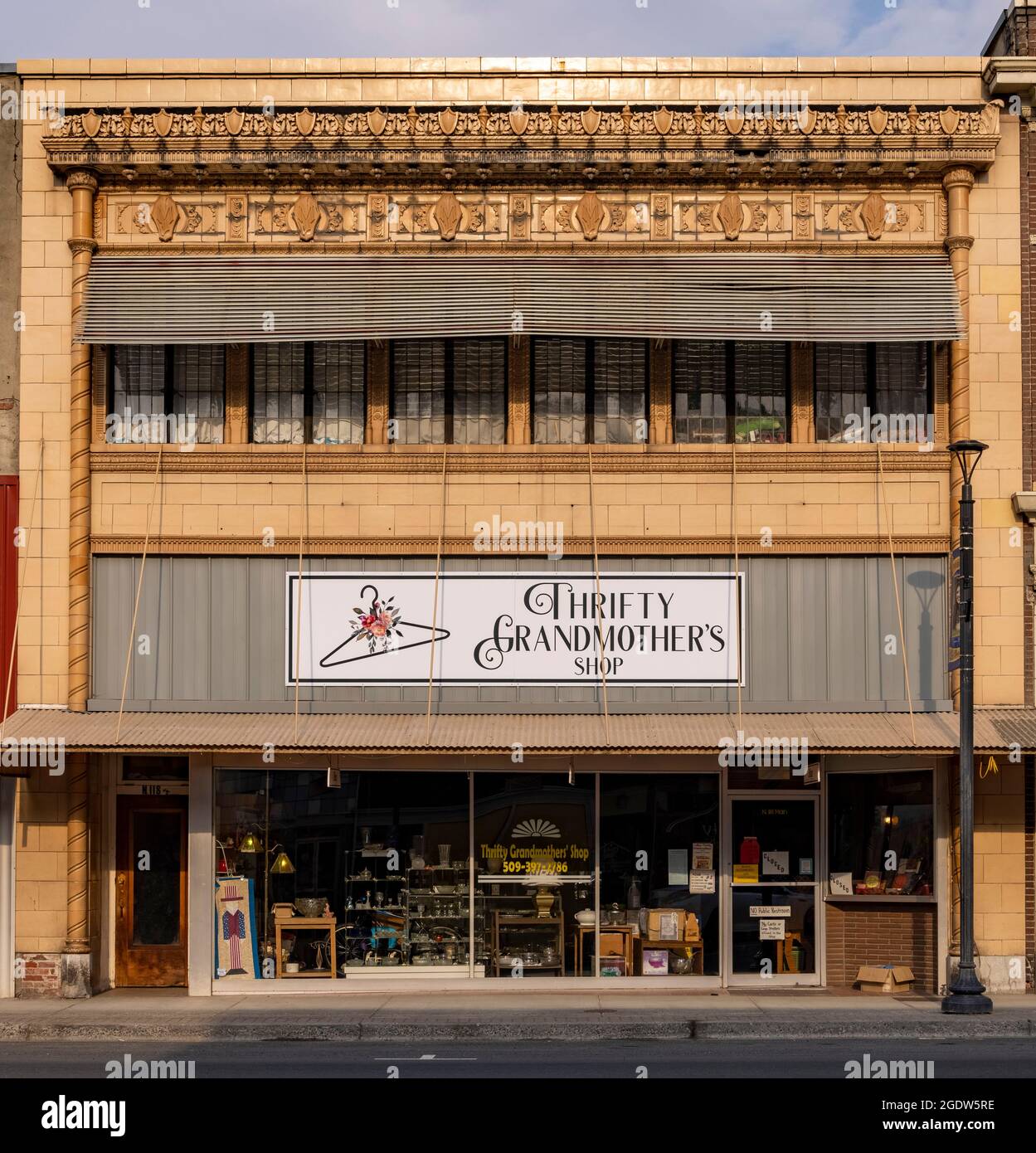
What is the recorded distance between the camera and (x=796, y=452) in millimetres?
20203

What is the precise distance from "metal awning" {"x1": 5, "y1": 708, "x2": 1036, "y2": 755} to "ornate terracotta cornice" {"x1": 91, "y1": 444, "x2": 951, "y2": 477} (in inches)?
129

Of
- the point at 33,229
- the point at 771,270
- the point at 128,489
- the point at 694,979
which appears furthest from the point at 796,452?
the point at 33,229

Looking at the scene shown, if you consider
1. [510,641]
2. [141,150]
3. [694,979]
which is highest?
[141,150]

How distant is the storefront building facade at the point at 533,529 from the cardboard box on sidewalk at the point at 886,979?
0.22 metres

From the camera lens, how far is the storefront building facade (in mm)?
19969

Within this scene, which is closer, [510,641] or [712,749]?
[712,749]

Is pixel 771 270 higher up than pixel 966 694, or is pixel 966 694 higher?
pixel 771 270

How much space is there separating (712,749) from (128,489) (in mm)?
8546

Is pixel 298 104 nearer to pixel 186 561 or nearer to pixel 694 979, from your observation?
pixel 186 561

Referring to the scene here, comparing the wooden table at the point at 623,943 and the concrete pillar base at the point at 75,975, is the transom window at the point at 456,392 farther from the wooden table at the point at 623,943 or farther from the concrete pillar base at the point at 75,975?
the concrete pillar base at the point at 75,975

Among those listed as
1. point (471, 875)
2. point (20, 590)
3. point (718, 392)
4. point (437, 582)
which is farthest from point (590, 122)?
point (471, 875)

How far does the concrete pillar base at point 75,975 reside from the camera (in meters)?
19.5

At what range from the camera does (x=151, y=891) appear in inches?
809
